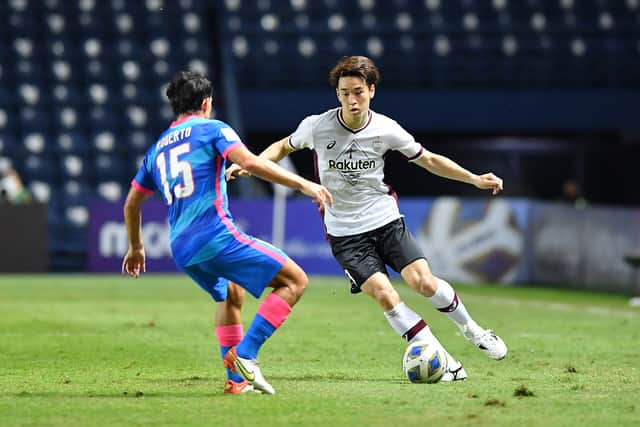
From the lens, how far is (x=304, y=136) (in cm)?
841

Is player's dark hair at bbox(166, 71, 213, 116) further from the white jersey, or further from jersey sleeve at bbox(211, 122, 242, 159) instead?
the white jersey

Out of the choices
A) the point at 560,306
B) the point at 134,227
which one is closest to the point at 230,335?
the point at 134,227

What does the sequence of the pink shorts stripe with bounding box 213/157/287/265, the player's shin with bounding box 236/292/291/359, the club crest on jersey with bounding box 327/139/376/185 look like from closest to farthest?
the pink shorts stripe with bounding box 213/157/287/265, the player's shin with bounding box 236/292/291/359, the club crest on jersey with bounding box 327/139/376/185

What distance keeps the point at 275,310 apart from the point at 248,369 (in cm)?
36

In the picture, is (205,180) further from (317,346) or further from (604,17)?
(604,17)

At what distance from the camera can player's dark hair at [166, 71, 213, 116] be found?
23.9ft

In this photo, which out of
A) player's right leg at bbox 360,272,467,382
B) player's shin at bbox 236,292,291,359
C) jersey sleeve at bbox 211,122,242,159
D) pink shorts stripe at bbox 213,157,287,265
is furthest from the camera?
player's right leg at bbox 360,272,467,382

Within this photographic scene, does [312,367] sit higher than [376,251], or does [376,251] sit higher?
[376,251]

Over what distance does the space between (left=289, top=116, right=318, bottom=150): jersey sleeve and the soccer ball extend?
4.84 ft

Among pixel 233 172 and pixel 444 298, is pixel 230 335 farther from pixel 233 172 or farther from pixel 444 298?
pixel 444 298

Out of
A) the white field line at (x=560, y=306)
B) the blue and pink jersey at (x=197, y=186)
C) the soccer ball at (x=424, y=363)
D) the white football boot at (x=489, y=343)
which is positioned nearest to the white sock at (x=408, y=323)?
the soccer ball at (x=424, y=363)

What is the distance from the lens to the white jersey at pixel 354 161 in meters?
8.32

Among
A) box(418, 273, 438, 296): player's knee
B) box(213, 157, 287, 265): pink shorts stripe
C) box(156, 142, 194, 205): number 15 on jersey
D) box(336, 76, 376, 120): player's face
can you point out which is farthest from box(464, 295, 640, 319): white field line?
box(156, 142, 194, 205): number 15 on jersey

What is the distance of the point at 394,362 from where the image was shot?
9.50 m
